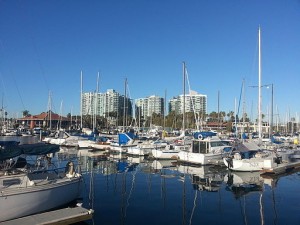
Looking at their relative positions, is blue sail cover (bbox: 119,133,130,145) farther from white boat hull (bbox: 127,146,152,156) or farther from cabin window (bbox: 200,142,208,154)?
cabin window (bbox: 200,142,208,154)

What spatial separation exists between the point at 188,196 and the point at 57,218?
990 centimetres

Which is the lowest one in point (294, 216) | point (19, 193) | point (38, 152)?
point (294, 216)

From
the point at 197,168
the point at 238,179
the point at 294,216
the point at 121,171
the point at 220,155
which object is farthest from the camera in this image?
the point at 220,155

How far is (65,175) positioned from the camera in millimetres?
18078

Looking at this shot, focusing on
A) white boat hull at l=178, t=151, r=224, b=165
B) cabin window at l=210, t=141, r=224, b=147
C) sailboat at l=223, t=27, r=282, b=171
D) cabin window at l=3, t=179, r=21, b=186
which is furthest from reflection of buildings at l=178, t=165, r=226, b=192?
cabin window at l=3, t=179, r=21, b=186

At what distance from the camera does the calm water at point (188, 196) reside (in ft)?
53.0

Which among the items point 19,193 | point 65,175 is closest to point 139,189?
point 65,175

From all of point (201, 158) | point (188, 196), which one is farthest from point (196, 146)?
point (188, 196)

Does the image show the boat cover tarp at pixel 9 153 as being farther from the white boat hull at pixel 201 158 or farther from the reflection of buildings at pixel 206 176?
the white boat hull at pixel 201 158

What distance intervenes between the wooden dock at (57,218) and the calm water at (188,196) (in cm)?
131

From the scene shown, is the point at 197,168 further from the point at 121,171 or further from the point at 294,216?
the point at 294,216

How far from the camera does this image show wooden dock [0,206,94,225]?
42.7 ft

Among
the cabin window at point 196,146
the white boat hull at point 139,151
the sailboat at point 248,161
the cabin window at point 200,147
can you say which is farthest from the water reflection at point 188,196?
the white boat hull at point 139,151

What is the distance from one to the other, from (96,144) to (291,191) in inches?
1393
